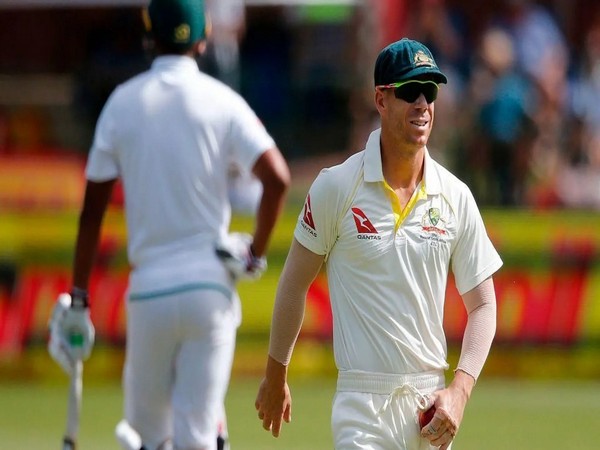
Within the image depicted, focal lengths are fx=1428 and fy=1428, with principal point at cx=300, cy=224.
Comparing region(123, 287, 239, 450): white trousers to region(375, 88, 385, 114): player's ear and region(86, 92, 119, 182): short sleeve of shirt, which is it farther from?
region(375, 88, 385, 114): player's ear

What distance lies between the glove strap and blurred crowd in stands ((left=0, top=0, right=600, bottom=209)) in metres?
7.53

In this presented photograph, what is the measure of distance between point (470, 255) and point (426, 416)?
24.7 inches

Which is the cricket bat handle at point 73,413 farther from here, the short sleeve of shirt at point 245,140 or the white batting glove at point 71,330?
the short sleeve of shirt at point 245,140

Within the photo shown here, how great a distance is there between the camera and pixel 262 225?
6.72 meters

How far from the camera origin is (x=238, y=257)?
6.49 meters

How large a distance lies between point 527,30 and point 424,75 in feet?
33.5

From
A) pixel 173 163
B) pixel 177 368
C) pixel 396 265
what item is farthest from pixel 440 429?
pixel 173 163

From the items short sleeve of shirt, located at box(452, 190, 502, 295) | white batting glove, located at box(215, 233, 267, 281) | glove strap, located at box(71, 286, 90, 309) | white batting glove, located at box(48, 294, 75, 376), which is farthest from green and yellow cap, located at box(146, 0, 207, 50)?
short sleeve of shirt, located at box(452, 190, 502, 295)

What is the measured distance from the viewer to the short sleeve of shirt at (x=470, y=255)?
5.29m

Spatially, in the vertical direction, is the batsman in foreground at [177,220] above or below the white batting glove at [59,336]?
above

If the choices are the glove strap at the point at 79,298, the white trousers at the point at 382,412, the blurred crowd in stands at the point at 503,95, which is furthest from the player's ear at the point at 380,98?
the blurred crowd in stands at the point at 503,95

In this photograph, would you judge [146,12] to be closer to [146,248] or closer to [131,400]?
[146,248]

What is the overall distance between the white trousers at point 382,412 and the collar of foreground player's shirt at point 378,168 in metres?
0.69

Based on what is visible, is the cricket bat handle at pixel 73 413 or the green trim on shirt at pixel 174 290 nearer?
the green trim on shirt at pixel 174 290
